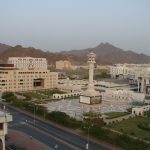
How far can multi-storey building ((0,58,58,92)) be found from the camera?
4109 cm

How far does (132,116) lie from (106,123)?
4040 millimetres

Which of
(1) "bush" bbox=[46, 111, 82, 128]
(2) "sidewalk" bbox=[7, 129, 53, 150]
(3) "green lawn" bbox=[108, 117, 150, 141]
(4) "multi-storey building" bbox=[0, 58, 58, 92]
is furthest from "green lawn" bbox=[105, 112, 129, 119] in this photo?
(4) "multi-storey building" bbox=[0, 58, 58, 92]

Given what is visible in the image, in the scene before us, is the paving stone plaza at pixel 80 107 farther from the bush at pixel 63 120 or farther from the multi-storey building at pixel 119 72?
the multi-storey building at pixel 119 72

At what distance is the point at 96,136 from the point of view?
2016 cm

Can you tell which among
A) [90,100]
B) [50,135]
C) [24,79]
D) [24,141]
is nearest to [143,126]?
[50,135]

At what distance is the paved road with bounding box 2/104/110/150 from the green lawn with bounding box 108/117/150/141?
330 centimetres

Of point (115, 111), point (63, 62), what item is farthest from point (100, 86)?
point (63, 62)

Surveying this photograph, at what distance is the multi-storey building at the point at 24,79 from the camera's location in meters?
41.1

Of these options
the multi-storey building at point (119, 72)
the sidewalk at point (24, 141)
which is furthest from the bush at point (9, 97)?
the multi-storey building at point (119, 72)

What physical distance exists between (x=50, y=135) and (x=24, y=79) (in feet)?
74.5

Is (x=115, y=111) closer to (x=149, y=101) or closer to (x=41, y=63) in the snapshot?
(x=149, y=101)

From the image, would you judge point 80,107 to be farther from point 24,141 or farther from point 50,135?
point 24,141

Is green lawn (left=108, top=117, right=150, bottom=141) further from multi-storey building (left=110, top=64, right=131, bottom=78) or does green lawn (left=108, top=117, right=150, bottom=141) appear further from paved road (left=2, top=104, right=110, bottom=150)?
multi-storey building (left=110, top=64, right=131, bottom=78)

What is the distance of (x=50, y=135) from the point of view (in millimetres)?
20828
